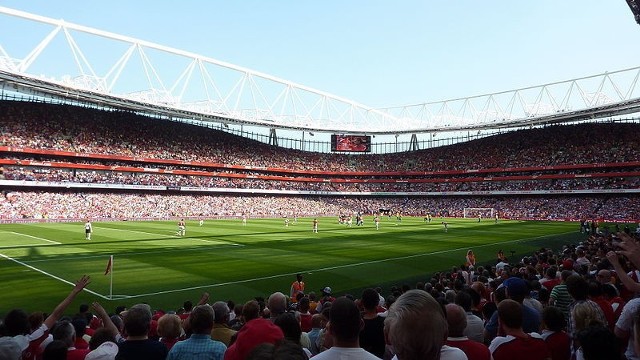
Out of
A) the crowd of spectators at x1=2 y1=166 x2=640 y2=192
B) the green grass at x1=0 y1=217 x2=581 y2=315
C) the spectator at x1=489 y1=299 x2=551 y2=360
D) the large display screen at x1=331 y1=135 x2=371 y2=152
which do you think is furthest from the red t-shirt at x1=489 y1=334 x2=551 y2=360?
the large display screen at x1=331 y1=135 x2=371 y2=152

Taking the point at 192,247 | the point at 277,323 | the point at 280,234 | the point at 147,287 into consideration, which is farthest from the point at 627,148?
the point at 277,323

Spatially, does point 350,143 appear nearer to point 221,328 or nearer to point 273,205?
point 273,205

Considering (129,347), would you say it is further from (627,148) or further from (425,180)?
(425,180)

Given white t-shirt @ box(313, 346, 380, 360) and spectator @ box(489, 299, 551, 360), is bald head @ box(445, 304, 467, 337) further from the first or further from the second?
white t-shirt @ box(313, 346, 380, 360)

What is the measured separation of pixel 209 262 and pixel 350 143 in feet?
275

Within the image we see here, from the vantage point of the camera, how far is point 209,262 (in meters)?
23.7

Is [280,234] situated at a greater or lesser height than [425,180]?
lesser

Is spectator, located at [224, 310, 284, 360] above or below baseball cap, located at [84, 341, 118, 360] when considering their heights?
above

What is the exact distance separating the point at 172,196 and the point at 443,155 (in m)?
61.8

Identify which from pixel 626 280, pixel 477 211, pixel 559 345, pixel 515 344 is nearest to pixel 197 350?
pixel 515 344

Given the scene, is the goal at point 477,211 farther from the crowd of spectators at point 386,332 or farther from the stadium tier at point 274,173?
the crowd of spectators at point 386,332

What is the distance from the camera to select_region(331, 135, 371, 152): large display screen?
4122 inches

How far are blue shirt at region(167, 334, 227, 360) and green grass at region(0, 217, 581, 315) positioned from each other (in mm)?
11518

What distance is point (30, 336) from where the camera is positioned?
5738 millimetres
